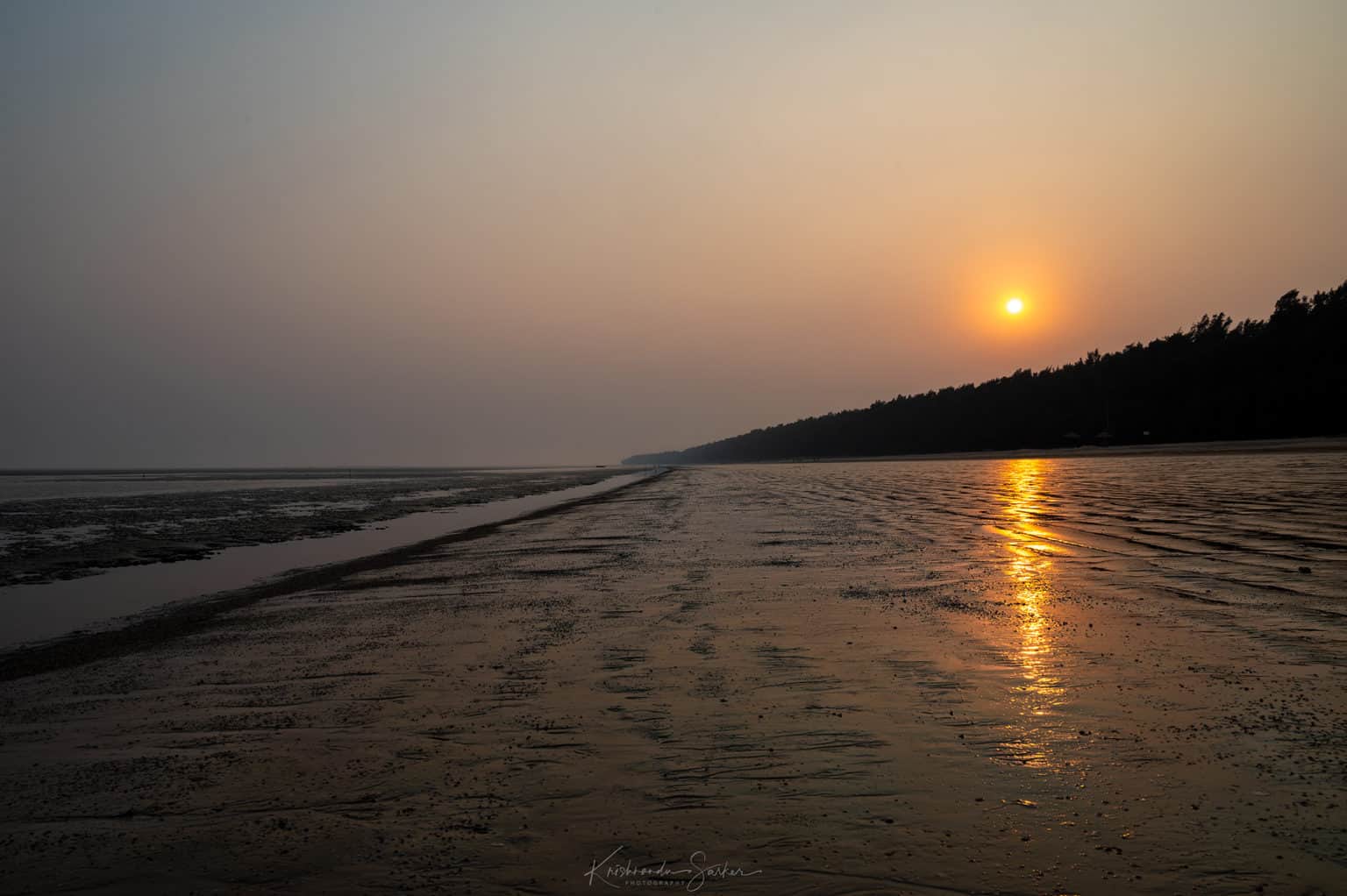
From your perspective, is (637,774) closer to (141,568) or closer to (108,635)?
(108,635)

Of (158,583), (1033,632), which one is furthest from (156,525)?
(1033,632)

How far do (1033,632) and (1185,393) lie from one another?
94977 millimetres

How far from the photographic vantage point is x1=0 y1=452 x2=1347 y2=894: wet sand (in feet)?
12.9

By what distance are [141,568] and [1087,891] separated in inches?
809

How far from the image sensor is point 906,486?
3959cm

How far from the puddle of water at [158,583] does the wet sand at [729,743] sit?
291 cm

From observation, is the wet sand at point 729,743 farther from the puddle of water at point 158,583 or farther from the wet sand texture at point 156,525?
the wet sand texture at point 156,525

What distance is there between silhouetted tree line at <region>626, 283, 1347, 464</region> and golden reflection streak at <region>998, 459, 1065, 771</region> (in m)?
67.9

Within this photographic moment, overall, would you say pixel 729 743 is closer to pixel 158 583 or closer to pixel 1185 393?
pixel 158 583

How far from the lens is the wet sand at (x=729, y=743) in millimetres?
3924

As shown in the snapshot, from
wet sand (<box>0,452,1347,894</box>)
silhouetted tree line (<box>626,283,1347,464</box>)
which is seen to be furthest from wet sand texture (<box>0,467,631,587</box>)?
silhouetted tree line (<box>626,283,1347,464</box>)

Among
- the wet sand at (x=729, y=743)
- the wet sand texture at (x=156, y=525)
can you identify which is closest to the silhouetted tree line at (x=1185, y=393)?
the wet sand texture at (x=156, y=525)

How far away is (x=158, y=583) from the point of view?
1639 cm

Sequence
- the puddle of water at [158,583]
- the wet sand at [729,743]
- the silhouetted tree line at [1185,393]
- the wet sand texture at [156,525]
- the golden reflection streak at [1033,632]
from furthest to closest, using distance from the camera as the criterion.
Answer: the silhouetted tree line at [1185,393]
the wet sand texture at [156,525]
the puddle of water at [158,583]
the golden reflection streak at [1033,632]
the wet sand at [729,743]
